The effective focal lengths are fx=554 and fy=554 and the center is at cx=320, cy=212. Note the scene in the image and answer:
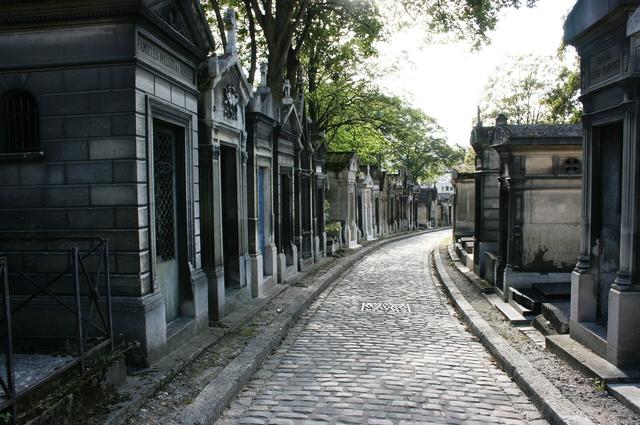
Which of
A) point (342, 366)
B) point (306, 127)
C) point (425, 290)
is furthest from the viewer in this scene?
point (306, 127)

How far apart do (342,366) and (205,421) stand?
245cm

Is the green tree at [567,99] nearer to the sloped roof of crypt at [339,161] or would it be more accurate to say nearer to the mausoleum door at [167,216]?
the sloped roof of crypt at [339,161]

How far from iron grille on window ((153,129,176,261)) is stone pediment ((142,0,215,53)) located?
1.33 meters

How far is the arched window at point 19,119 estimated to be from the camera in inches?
244

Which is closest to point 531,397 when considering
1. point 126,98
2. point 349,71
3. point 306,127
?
point 126,98

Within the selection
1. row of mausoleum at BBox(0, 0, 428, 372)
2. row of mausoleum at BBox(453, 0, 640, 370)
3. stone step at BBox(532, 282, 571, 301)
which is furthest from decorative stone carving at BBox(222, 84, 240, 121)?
stone step at BBox(532, 282, 571, 301)

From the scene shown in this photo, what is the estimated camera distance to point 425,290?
1365 cm

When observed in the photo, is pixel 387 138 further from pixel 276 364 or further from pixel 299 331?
pixel 276 364

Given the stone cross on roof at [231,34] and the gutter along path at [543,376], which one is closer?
the gutter along path at [543,376]

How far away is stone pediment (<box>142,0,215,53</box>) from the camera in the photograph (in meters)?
6.45

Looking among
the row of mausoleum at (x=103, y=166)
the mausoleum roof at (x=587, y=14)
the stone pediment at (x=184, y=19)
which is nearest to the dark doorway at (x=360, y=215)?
the stone pediment at (x=184, y=19)

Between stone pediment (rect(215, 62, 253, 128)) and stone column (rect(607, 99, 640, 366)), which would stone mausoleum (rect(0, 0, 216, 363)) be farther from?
stone column (rect(607, 99, 640, 366))

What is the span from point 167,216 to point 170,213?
0.10 meters

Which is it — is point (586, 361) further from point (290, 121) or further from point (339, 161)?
point (339, 161)
